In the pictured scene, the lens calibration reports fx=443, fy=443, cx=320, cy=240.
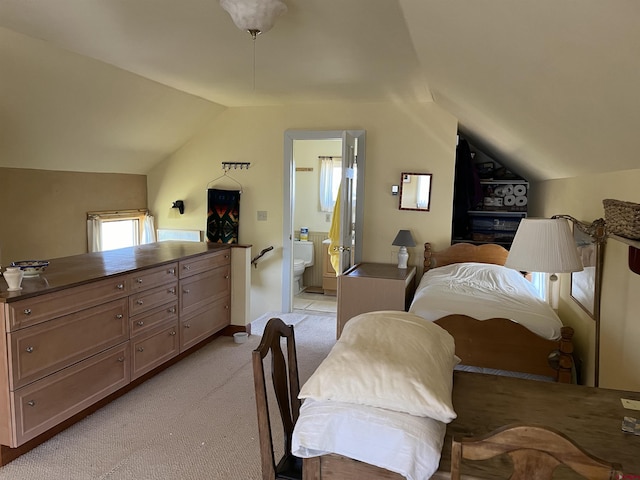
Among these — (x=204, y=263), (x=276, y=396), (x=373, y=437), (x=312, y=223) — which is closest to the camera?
(x=373, y=437)

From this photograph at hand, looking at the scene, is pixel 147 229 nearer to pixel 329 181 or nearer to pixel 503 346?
pixel 329 181

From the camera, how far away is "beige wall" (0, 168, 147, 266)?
3816 mm

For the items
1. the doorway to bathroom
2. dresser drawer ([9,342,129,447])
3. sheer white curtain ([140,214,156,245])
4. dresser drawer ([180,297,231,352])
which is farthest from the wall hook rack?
dresser drawer ([9,342,129,447])

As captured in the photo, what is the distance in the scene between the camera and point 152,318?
10.7ft

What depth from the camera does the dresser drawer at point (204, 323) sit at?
368 centimetres

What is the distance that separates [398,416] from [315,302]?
15.1 ft

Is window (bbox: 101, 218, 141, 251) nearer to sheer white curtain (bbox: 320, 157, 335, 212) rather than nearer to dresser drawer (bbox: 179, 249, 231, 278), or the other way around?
dresser drawer (bbox: 179, 249, 231, 278)

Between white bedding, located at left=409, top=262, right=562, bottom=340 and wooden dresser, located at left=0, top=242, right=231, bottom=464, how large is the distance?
1.84 metres

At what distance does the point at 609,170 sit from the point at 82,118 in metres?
3.87

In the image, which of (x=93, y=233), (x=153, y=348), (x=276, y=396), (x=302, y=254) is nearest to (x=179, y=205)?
(x=93, y=233)

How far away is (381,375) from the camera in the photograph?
124 centimetres

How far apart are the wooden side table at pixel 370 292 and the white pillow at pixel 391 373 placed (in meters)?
2.39

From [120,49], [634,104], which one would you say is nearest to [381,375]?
[634,104]

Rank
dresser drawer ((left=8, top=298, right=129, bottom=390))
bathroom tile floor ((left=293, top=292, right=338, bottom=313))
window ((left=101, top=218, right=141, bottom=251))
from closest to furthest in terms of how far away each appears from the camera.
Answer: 1. dresser drawer ((left=8, top=298, right=129, bottom=390))
2. window ((left=101, top=218, right=141, bottom=251))
3. bathroom tile floor ((left=293, top=292, right=338, bottom=313))
